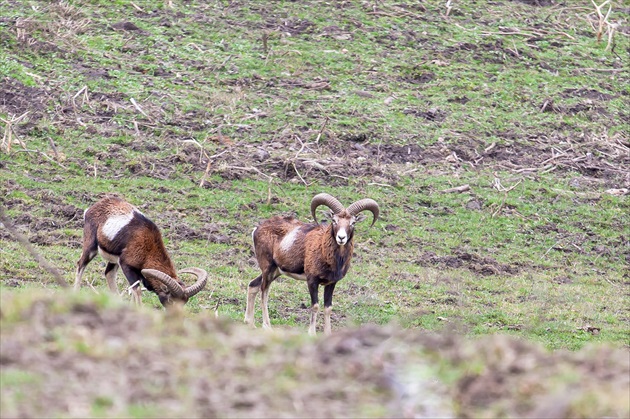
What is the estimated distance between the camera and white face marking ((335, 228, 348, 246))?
14781mm

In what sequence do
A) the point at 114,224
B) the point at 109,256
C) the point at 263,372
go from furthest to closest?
the point at 109,256 → the point at 114,224 → the point at 263,372

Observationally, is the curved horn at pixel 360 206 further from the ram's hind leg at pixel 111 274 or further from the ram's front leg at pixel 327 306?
the ram's hind leg at pixel 111 274

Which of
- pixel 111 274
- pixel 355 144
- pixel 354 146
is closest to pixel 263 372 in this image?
pixel 111 274

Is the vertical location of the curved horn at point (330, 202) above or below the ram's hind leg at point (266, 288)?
above

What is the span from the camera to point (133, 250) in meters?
14.9

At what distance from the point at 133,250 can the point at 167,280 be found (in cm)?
77

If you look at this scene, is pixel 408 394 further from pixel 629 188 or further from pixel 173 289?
pixel 629 188

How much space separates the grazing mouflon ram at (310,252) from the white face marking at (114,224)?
205cm

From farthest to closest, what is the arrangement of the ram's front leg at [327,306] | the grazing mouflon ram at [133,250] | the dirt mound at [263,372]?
the ram's front leg at [327,306], the grazing mouflon ram at [133,250], the dirt mound at [263,372]

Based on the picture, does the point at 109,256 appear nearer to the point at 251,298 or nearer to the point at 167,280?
the point at 167,280

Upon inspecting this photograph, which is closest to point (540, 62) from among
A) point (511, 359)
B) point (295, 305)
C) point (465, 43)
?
point (465, 43)

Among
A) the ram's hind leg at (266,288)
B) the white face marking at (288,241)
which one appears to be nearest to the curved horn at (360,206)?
the white face marking at (288,241)

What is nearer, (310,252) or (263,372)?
(263,372)

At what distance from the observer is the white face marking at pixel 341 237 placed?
48.5ft
